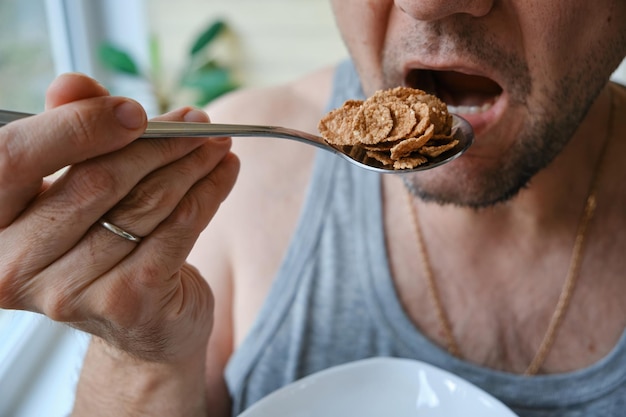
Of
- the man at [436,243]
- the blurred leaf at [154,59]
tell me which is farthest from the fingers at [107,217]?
the blurred leaf at [154,59]

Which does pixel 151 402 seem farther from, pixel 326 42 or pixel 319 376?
pixel 326 42

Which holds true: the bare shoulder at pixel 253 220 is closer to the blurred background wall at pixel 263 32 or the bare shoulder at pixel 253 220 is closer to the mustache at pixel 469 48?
the mustache at pixel 469 48

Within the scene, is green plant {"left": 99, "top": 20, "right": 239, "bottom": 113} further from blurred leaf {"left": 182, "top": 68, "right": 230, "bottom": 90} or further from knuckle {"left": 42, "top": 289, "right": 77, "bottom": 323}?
knuckle {"left": 42, "top": 289, "right": 77, "bottom": 323}

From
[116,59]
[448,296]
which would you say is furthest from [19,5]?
[448,296]

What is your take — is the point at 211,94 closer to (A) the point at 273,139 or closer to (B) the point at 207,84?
(B) the point at 207,84

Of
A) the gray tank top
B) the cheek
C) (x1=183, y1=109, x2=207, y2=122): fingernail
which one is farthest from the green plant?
(x1=183, y1=109, x2=207, y2=122): fingernail

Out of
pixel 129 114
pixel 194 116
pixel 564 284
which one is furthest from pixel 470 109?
pixel 129 114
